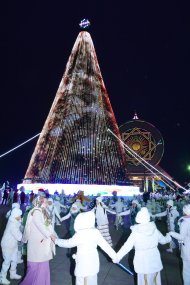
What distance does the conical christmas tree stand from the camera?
80.7 ft

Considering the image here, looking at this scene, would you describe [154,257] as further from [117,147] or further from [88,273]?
[117,147]

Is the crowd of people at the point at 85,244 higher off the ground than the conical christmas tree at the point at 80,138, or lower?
lower

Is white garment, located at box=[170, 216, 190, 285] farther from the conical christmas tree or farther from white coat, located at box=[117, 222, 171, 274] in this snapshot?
the conical christmas tree

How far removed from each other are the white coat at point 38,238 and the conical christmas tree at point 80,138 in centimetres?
1941

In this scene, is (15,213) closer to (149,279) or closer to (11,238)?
(11,238)

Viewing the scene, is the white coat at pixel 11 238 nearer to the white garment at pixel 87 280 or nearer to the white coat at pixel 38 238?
the white coat at pixel 38 238

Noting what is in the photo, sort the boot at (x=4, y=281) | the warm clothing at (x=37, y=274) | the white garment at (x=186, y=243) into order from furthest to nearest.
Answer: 1. the boot at (x=4, y=281)
2. the white garment at (x=186, y=243)
3. the warm clothing at (x=37, y=274)

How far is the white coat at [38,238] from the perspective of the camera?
460 cm

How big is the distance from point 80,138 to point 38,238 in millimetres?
21172

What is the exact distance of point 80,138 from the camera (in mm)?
25734

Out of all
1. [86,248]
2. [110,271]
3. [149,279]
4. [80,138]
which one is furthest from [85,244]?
[80,138]

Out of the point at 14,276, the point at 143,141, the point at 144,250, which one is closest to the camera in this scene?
the point at 144,250

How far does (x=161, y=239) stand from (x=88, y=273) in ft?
4.29

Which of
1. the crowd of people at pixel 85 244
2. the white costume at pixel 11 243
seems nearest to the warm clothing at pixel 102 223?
the crowd of people at pixel 85 244
